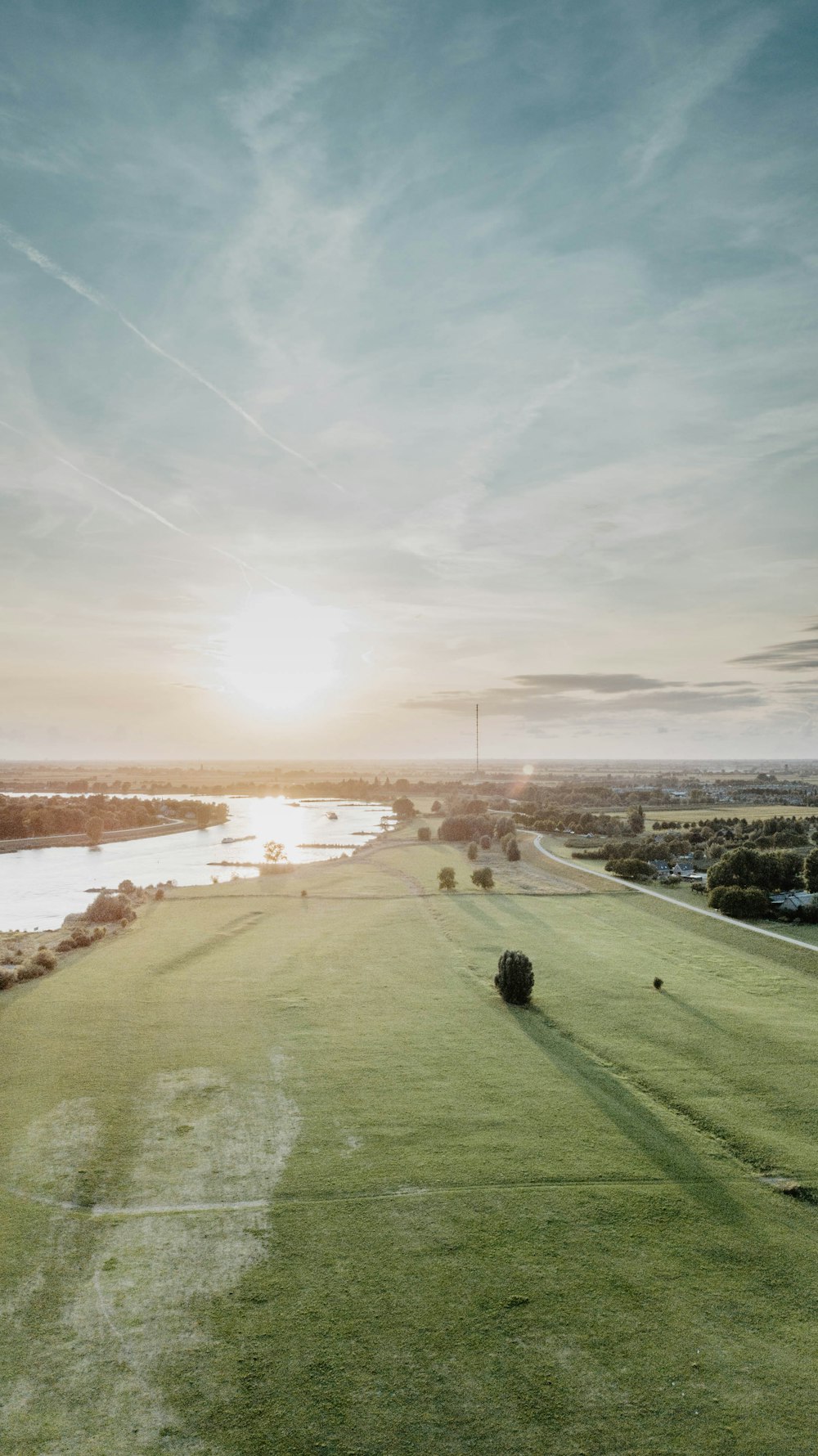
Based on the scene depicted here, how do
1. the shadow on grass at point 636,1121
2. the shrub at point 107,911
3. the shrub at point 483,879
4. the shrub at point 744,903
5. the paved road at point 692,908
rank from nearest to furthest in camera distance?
1. the shadow on grass at point 636,1121
2. the paved road at point 692,908
3. the shrub at point 744,903
4. the shrub at point 107,911
5. the shrub at point 483,879

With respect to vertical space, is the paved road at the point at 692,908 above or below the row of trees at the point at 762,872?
below

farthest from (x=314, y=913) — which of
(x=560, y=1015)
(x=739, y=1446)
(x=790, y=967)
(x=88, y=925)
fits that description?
(x=739, y=1446)

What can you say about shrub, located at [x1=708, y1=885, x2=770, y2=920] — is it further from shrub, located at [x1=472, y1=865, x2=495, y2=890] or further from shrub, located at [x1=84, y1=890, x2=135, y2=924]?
shrub, located at [x1=84, y1=890, x2=135, y2=924]

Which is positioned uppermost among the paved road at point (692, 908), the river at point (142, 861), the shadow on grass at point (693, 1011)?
the shadow on grass at point (693, 1011)

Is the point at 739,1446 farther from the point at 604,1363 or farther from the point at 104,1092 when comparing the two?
the point at 104,1092

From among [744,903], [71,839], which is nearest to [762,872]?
[744,903]

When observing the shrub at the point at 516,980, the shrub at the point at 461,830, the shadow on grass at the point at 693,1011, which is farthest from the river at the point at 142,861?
Answer: the shadow on grass at the point at 693,1011

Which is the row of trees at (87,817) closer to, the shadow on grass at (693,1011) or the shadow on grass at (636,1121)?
the shadow on grass at (693,1011)
